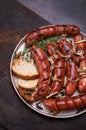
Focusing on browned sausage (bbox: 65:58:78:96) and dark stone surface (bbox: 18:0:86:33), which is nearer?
browned sausage (bbox: 65:58:78:96)

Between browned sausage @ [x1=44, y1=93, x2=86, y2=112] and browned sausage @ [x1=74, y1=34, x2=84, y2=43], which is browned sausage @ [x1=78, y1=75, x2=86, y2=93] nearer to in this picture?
browned sausage @ [x1=44, y1=93, x2=86, y2=112]

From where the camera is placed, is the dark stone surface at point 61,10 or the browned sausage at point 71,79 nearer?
the browned sausage at point 71,79

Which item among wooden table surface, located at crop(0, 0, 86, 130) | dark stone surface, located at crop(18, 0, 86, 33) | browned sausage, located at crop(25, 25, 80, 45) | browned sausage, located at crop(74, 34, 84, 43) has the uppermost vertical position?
dark stone surface, located at crop(18, 0, 86, 33)

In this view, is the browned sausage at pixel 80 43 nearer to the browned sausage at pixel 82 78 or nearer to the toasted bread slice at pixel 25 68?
the browned sausage at pixel 82 78

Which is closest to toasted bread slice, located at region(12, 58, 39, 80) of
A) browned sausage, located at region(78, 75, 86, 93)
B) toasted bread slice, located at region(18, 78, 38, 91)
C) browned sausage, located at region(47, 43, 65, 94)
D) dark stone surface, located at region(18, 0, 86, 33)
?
toasted bread slice, located at region(18, 78, 38, 91)

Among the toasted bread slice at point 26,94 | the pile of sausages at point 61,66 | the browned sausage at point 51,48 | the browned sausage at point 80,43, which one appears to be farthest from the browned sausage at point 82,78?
the toasted bread slice at point 26,94

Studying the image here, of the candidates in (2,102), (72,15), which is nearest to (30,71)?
(2,102)
